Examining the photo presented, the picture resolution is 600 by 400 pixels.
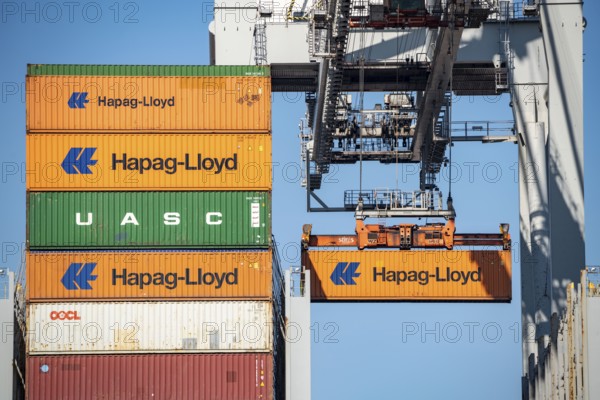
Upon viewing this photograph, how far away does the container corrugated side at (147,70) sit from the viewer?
175 ft

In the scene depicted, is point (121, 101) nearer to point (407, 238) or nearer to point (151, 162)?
point (151, 162)

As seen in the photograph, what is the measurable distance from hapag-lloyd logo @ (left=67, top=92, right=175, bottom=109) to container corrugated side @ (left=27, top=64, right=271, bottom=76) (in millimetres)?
786

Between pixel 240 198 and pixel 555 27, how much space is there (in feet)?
41.5

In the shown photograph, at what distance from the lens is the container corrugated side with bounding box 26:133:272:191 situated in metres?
52.7

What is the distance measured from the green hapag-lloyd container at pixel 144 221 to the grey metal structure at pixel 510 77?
608 cm

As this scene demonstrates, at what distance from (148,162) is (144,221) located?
1.86m

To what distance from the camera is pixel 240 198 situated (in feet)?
173

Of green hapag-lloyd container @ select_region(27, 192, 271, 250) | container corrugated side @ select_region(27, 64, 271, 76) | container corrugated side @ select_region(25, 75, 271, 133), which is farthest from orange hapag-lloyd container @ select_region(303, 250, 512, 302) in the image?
container corrugated side @ select_region(27, 64, 271, 76)

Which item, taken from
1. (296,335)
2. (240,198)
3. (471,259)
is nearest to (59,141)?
(240,198)

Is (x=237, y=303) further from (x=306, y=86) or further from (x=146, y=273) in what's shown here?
(x=306, y=86)

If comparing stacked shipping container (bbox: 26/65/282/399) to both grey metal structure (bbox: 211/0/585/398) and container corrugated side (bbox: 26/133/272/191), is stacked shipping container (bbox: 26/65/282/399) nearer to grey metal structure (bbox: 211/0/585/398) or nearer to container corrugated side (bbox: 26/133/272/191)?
container corrugated side (bbox: 26/133/272/191)

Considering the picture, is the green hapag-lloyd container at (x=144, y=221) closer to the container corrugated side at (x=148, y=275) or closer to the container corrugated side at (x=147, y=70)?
the container corrugated side at (x=148, y=275)

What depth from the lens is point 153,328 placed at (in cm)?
5188

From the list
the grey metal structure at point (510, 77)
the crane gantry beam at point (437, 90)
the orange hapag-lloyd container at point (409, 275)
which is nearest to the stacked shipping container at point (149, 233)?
the grey metal structure at point (510, 77)
